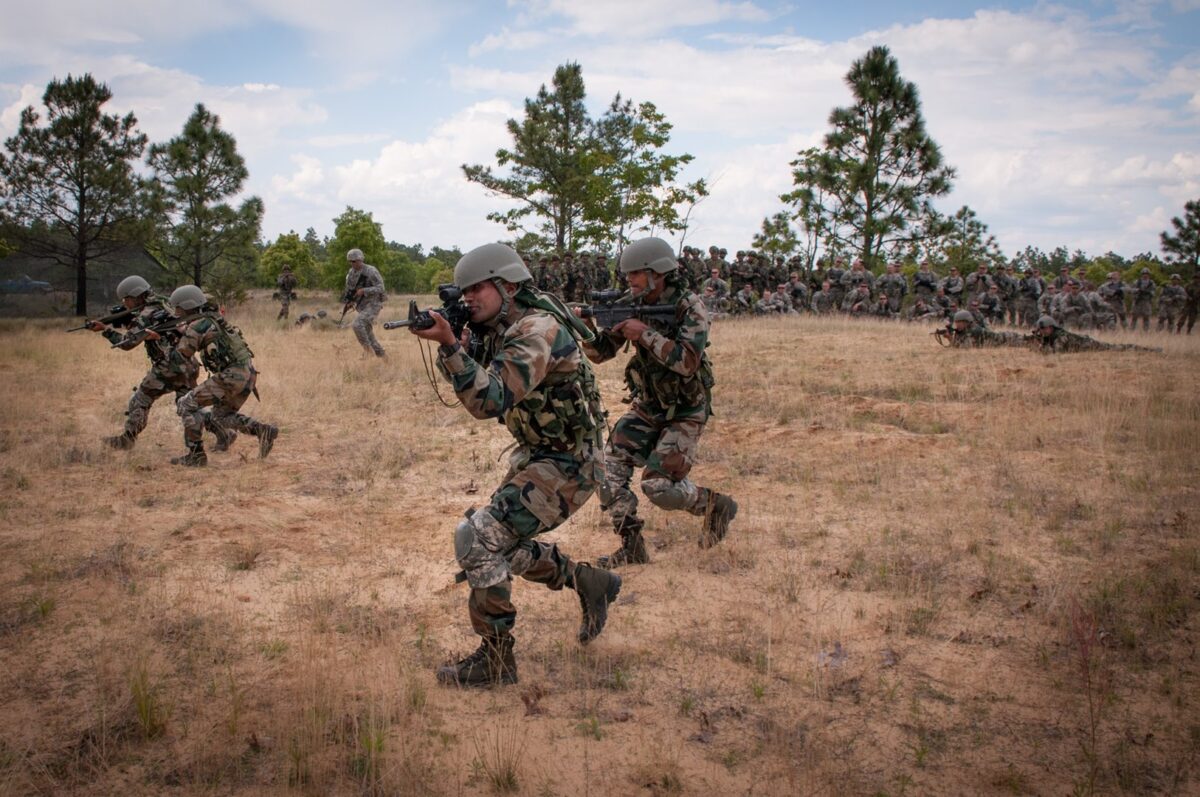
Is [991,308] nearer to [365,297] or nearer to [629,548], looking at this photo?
[365,297]

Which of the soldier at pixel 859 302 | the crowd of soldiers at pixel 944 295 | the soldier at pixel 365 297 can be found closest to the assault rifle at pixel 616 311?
the soldier at pixel 365 297

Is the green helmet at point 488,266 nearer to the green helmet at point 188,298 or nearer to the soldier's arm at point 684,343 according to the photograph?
the soldier's arm at point 684,343

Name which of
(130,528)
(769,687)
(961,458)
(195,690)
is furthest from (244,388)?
(961,458)

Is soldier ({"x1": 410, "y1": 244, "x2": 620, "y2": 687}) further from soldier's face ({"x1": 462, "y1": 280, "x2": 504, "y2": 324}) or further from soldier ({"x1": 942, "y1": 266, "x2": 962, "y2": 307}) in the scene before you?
soldier ({"x1": 942, "y1": 266, "x2": 962, "y2": 307})

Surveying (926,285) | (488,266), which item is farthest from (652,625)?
(926,285)

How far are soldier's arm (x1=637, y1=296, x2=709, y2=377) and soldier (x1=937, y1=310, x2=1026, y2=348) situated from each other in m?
10.7

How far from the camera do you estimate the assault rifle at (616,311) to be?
5191 millimetres

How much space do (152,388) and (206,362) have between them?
78 centimetres

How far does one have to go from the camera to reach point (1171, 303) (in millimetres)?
23594

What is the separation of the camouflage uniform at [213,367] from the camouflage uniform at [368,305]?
21.8ft

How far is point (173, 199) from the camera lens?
80.8ft

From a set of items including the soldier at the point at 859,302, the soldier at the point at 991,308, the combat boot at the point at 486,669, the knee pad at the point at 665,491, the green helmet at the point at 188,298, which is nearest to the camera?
the combat boot at the point at 486,669

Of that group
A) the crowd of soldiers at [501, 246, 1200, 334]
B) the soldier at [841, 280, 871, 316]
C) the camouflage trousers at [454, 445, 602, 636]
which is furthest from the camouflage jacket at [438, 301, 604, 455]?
the soldier at [841, 280, 871, 316]

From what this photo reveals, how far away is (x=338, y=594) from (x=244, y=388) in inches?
155
